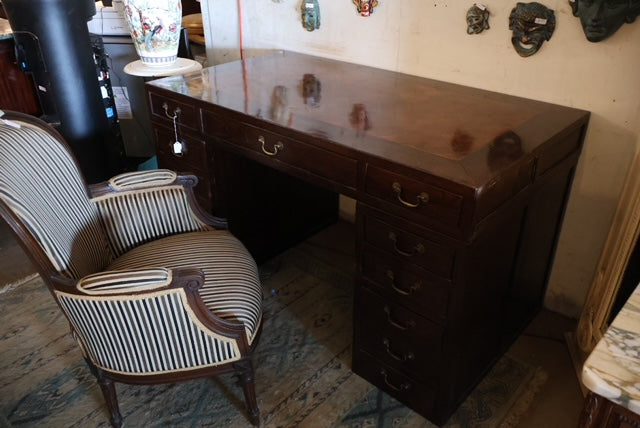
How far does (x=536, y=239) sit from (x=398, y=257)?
1.79 feet

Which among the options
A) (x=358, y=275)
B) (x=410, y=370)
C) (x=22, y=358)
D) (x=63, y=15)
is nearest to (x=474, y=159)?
(x=358, y=275)

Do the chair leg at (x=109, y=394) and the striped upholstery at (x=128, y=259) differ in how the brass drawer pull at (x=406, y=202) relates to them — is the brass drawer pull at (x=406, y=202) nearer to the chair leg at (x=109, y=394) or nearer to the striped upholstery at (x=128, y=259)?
the striped upholstery at (x=128, y=259)

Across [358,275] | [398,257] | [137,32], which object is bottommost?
[358,275]

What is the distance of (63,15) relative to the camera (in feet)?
6.98

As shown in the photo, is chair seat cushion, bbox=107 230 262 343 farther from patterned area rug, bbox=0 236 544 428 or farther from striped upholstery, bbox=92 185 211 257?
patterned area rug, bbox=0 236 544 428

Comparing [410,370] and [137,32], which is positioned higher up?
[137,32]

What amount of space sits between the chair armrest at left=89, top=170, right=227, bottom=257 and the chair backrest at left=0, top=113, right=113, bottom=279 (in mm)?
43

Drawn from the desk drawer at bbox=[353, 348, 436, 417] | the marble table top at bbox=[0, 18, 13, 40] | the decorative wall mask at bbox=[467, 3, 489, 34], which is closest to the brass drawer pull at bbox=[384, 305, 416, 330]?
the desk drawer at bbox=[353, 348, 436, 417]

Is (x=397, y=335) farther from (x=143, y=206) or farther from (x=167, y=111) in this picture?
(x=167, y=111)

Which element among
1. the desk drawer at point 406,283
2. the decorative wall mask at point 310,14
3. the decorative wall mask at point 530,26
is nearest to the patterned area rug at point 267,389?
the desk drawer at point 406,283

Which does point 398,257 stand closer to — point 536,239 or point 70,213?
point 536,239

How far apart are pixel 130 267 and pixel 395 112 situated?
88cm

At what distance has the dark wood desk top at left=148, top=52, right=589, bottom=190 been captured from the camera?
1.27m

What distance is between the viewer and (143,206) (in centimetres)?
163
